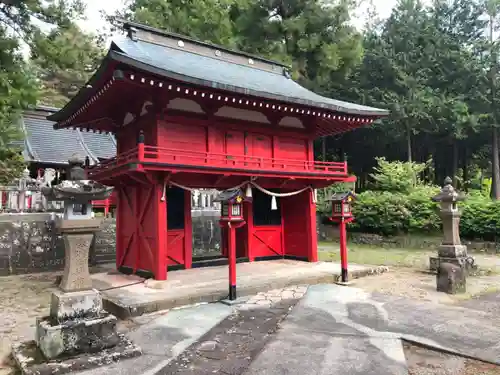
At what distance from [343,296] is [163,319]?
13.4ft

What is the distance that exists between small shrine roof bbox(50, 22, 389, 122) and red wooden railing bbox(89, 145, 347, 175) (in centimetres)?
183

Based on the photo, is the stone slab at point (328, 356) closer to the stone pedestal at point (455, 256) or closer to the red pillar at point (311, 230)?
the stone pedestal at point (455, 256)

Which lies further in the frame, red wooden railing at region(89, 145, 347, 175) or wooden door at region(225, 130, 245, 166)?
wooden door at region(225, 130, 245, 166)

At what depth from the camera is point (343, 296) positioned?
8625mm

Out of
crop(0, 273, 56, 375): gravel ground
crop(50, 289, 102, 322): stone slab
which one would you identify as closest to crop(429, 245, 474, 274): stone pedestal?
crop(50, 289, 102, 322): stone slab

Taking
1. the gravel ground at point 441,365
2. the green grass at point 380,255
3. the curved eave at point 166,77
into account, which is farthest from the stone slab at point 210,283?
the curved eave at point 166,77

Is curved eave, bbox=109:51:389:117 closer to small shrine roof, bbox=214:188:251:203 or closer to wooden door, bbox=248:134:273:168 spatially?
wooden door, bbox=248:134:273:168

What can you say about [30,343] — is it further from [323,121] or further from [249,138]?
[323,121]

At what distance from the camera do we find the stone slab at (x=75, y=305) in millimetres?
5207

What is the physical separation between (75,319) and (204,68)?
9.20 metres

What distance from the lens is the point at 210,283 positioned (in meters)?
9.48

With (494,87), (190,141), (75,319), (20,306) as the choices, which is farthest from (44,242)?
(494,87)

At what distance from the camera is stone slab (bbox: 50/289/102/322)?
205 inches

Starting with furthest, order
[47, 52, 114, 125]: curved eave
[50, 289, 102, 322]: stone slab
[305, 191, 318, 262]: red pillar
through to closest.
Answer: [305, 191, 318, 262]: red pillar, [47, 52, 114, 125]: curved eave, [50, 289, 102, 322]: stone slab
